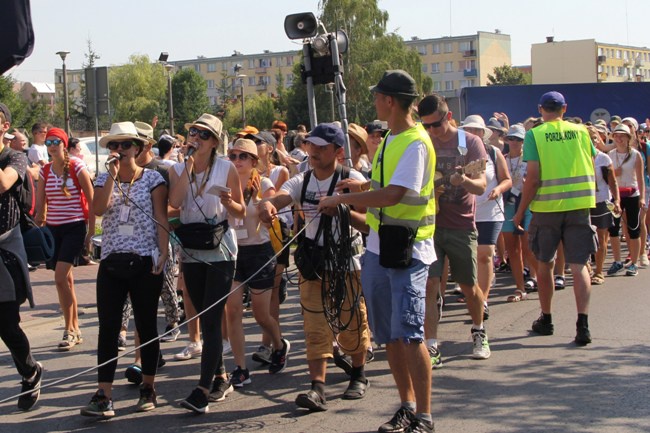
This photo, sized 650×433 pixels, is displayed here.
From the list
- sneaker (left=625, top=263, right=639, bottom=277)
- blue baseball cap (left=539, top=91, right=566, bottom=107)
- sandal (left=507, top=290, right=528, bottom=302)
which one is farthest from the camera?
sneaker (left=625, top=263, right=639, bottom=277)

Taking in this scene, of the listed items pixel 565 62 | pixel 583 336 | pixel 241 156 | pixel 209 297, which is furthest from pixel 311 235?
pixel 565 62

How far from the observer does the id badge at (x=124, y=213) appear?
6.27 m

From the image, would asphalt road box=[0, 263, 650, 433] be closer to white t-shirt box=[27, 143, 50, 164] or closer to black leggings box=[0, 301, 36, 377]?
black leggings box=[0, 301, 36, 377]

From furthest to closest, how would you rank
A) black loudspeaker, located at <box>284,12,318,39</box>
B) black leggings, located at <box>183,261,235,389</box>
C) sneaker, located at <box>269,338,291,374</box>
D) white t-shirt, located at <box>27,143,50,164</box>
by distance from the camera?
white t-shirt, located at <box>27,143,50,164</box> < black loudspeaker, located at <box>284,12,318,39</box> < sneaker, located at <box>269,338,291,374</box> < black leggings, located at <box>183,261,235,389</box>

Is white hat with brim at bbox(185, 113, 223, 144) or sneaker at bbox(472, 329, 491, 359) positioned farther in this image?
sneaker at bbox(472, 329, 491, 359)

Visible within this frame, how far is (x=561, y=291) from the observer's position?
10945 millimetres

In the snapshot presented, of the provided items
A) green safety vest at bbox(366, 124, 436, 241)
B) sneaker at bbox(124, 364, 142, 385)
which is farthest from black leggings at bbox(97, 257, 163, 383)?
green safety vest at bbox(366, 124, 436, 241)

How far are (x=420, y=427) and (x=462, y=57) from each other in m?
138

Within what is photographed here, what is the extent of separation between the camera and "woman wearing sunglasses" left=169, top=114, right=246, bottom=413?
625 centimetres

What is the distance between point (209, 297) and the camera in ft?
20.6

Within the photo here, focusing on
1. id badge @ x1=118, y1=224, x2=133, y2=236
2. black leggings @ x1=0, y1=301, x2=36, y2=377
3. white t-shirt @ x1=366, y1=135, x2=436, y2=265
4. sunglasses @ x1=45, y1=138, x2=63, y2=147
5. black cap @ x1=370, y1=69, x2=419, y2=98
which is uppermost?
black cap @ x1=370, y1=69, x2=419, y2=98

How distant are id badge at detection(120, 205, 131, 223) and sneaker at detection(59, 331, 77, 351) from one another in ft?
9.20

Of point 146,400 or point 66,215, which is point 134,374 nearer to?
point 146,400

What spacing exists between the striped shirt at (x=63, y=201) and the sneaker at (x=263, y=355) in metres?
2.34
